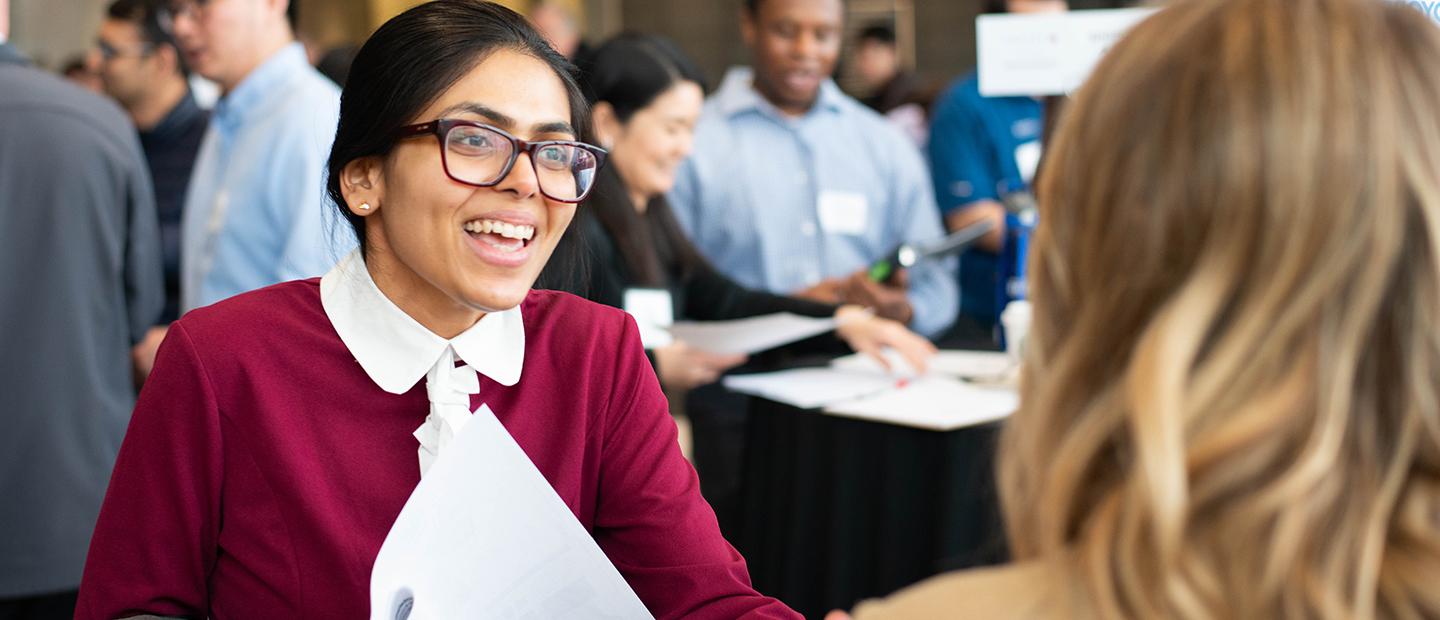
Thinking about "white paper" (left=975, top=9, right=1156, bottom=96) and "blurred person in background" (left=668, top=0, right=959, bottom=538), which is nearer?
"white paper" (left=975, top=9, right=1156, bottom=96)

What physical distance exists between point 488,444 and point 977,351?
2293 millimetres

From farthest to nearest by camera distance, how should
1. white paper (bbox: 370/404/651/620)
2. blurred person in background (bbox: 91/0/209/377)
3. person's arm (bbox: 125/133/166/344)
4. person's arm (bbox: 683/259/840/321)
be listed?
blurred person in background (bbox: 91/0/209/377) → person's arm (bbox: 683/259/840/321) → person's arm (bbox: 125/133/166/344) → white paper (bbox: 370/404/651/620)

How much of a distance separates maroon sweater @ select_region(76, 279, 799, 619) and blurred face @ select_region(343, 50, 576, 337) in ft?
0.31

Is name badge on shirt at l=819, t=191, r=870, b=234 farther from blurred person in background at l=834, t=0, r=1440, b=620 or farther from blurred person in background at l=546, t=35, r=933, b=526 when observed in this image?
blurred person in background at l=834, t=0, r=1440, b=620

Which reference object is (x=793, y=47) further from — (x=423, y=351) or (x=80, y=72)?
(x=80, y=72)

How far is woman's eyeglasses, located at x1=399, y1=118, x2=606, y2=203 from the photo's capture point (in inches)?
51.0

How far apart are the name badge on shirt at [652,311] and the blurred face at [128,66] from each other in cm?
194

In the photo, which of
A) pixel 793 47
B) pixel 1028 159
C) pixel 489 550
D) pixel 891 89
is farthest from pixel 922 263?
pixel 891 89

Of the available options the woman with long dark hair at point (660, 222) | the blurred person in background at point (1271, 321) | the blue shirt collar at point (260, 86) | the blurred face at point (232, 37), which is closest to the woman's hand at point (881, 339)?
the woman with long dark hair at point (660, 222)

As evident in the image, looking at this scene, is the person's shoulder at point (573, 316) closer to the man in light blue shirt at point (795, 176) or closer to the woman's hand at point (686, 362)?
the woman's hand at point (686, 362)

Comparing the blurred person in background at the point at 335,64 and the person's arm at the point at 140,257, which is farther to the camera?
the blurred person in background at the point at 335,64

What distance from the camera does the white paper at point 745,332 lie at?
260 cm

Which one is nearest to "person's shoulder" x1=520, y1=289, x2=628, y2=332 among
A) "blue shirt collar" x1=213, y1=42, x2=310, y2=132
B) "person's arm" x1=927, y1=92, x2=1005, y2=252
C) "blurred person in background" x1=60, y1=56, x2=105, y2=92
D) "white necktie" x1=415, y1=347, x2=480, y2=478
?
"white necktie" x1=415, y1=347, x2=480, y2=478

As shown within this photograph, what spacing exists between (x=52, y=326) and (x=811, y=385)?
4.71 ft
